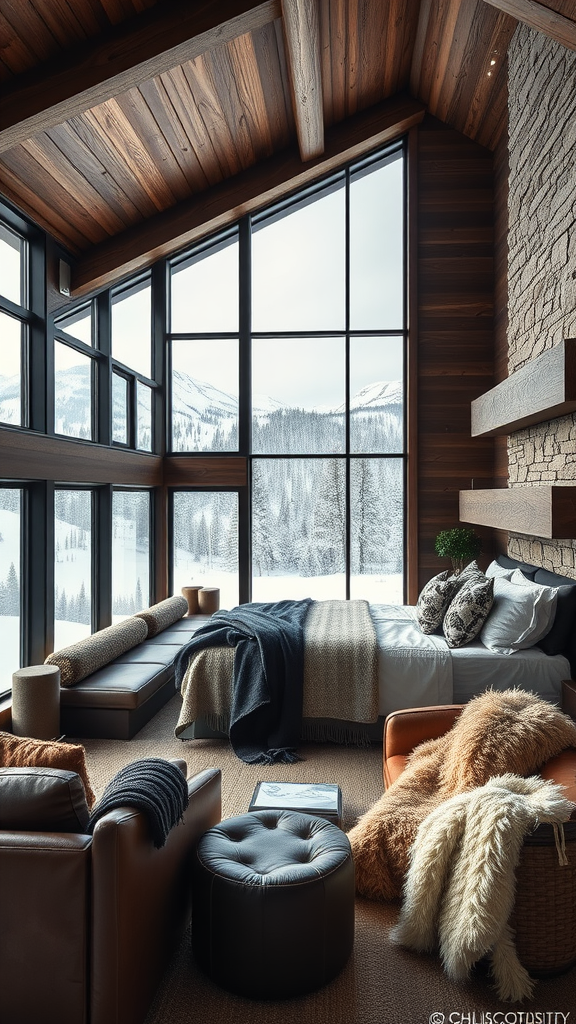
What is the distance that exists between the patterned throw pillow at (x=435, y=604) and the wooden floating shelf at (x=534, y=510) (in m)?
0.54

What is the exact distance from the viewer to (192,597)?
686 cm

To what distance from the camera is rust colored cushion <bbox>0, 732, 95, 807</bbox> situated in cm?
200

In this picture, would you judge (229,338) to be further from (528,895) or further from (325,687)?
(528,895)

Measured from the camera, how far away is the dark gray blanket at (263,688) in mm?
3992

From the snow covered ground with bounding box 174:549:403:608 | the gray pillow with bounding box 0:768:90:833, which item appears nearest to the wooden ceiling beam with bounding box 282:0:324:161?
the snow covered ground with bounding box 174:549:403:608

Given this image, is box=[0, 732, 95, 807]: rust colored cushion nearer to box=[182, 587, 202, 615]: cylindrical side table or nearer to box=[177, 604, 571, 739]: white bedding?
box=[177, 604, 571, 739]: white bedding

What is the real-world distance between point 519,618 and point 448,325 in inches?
156

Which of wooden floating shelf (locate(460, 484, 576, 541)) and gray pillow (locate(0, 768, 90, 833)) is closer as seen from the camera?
gray pillow (locate(0, 768, 90, 833))

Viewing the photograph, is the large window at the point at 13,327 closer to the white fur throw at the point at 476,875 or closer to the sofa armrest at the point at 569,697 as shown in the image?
the white fur throw at the point at 476,875

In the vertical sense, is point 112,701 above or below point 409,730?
below

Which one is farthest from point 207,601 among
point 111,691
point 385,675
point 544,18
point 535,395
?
point 544,18

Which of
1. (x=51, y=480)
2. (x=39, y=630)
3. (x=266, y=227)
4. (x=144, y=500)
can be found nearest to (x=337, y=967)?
(x=39, y=630)

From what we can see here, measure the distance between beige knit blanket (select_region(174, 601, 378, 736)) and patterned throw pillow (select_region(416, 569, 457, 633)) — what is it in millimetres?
459

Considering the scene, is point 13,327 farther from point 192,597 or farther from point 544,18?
point 544,18
